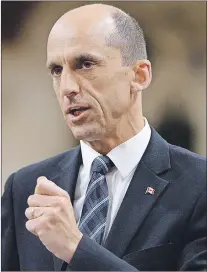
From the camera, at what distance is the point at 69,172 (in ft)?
2.41

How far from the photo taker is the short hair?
680mm

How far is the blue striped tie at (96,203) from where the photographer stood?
0.69m

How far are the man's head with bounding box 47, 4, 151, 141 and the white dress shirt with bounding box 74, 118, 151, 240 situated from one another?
3cm

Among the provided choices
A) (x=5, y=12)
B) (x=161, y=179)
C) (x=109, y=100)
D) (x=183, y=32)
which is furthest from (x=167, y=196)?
(x=5, y=12)

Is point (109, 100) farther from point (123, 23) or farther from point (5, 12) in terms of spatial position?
point (5, 12)

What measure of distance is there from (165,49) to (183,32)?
0.14 feet

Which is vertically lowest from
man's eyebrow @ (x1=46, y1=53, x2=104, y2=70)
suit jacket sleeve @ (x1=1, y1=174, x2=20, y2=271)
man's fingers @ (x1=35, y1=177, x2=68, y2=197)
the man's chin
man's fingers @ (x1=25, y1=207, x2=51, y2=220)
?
suit jacket sleeve @ (x1=1, y1=174, x2=20, y2=271)

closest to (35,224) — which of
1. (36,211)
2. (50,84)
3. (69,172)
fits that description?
(36,211)

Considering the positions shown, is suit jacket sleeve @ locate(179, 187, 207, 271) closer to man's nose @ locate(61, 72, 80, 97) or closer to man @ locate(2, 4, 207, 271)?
man @ locate(2, 4, 207, 271)

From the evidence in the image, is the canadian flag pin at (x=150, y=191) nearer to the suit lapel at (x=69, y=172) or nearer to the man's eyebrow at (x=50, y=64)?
the suit lapel at (x=69, y=172)

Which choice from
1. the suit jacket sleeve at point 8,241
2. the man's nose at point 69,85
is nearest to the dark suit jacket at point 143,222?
the suit jacket sleeve at point 8,241

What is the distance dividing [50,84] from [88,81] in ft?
0.27

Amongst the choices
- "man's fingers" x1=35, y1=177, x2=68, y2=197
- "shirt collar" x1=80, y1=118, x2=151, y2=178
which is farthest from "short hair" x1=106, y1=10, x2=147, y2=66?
"man's fingers" x1=35, y1=177, x2=68, y2=197

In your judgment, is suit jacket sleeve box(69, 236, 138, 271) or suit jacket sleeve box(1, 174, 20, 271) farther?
suit jacket sleeve box(1, 174, 20, 271)
